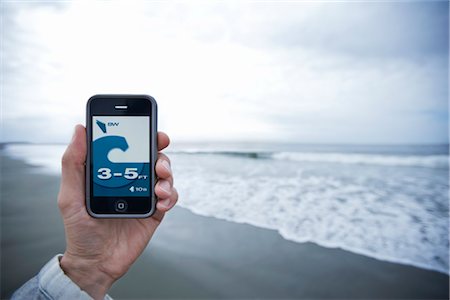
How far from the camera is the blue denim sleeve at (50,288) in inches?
26.3

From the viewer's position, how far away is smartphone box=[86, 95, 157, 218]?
82 cm

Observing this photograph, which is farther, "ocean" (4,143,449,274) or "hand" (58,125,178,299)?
"ocean" (4,143,449,274)

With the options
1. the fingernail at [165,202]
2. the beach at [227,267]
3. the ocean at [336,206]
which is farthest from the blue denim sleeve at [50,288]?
the ocean at [336,206]

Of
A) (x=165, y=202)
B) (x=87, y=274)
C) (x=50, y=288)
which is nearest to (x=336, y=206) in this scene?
(x=165, y=202)

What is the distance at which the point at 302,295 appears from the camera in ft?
5.54

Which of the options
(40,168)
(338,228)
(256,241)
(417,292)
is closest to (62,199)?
(256,241)

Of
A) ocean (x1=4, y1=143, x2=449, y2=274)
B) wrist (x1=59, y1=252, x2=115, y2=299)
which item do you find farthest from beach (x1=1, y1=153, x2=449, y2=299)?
wrist (x1=59, y1=252, x2=115, y2=299)

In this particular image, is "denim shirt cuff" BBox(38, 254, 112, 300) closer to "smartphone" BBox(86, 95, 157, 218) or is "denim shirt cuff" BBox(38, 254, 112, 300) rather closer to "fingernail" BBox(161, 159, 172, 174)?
"smartphone" BBox(86, 95, 157, 218)

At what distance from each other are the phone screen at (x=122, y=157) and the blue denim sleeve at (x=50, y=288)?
0.71ft

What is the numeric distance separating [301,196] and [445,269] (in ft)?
4.97

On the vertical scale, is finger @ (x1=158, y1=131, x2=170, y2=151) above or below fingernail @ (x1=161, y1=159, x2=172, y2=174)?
above

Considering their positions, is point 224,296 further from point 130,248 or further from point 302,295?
point 130,248

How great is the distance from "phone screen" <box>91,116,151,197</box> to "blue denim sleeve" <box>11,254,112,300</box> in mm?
218

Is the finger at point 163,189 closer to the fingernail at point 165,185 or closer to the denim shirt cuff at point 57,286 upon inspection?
the fingernail at point 165,185
